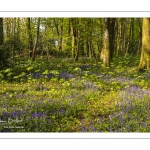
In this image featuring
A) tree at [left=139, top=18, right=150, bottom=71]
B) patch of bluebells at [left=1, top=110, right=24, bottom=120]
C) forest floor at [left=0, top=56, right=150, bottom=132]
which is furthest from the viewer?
tree at [left=139, top=18, right=150, bottom=71]

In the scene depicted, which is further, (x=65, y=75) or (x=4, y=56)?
(x=4, y=56)

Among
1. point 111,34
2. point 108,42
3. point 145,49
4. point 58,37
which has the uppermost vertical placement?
point 111,34

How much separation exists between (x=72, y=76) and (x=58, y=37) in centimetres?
104

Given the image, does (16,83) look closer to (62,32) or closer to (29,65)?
(29,65)

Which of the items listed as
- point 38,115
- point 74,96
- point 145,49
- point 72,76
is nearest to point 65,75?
point 72,76

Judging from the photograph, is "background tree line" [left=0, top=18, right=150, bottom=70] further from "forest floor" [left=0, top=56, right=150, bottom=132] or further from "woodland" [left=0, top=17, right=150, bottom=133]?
"forest floor" [left=0, top=56, right=150, bottom=132]

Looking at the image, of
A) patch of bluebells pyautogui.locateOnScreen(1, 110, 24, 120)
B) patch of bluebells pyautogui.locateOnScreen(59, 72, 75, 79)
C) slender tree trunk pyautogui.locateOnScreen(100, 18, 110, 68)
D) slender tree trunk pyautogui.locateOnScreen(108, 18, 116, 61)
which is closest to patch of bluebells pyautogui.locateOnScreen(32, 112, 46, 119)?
patch of bluebells pyautogui.locateOnScreen(1, 110, 24, 120)

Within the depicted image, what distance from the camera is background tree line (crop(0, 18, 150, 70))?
725 centimetres

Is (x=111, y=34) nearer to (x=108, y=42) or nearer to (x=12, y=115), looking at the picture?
(x=108, y=42)

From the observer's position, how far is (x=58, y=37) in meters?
7.33

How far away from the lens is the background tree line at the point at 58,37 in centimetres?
Result: 725

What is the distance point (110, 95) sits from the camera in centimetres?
701
